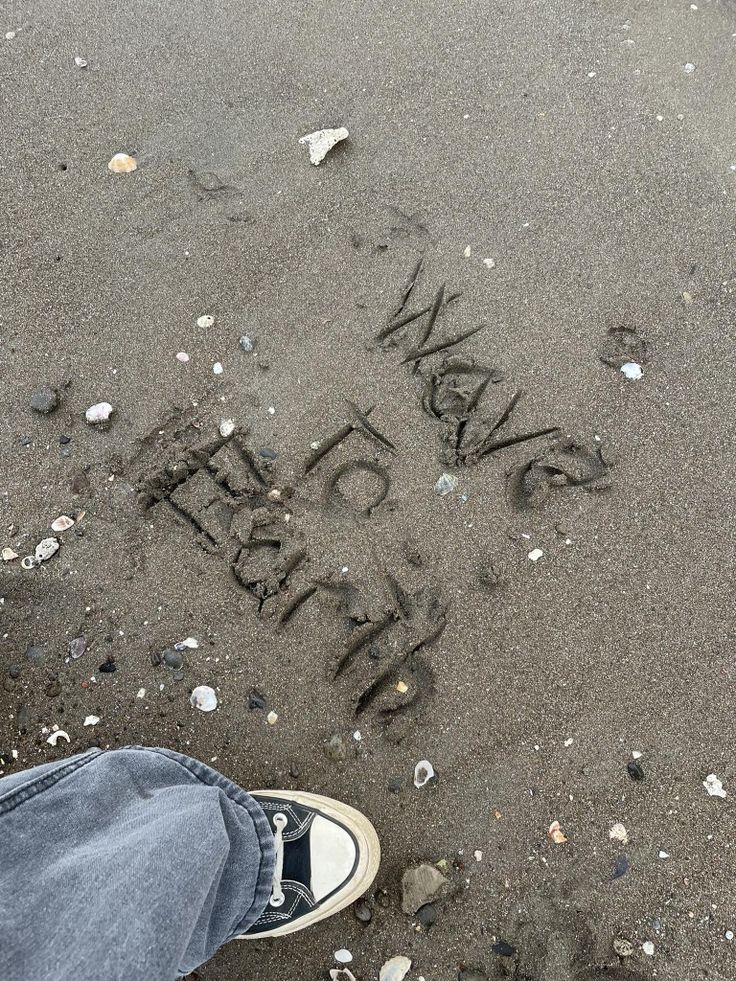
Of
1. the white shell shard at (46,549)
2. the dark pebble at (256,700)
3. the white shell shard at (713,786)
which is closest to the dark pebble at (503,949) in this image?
the white shell shard at (713,786)

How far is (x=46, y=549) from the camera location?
2.12 m

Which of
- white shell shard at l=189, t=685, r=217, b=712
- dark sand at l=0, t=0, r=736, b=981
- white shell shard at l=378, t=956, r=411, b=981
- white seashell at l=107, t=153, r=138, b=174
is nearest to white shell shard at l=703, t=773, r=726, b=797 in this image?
dark sand at l=0, t=0, r=736, b=981

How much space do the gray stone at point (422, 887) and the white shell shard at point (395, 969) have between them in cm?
11

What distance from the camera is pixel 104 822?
1454mm

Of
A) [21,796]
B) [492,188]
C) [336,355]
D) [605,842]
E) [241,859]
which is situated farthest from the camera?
[492,188]

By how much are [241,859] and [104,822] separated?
33cm

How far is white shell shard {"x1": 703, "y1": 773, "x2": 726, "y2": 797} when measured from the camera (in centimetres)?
186

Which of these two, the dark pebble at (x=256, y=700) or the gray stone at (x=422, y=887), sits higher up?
the dark pebble at (x=256, y=700)

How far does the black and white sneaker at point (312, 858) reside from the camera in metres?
1.78

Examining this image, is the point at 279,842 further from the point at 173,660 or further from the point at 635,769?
the point at 635,769

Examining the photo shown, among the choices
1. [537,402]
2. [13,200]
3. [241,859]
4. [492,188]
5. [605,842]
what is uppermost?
[13,200]

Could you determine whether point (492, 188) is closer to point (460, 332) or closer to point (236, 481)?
point (460, 332)

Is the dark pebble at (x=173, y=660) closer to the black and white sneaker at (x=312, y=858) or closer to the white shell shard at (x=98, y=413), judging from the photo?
the black and white sneaker at (x=312, y=858)

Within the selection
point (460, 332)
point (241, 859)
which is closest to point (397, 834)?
point (241, 859)
